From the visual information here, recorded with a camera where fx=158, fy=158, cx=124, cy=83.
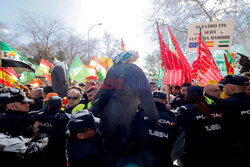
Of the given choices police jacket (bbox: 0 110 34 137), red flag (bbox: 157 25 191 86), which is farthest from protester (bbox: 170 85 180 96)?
police jacket (bbox: 0 110 34 137)

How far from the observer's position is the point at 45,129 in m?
2.40

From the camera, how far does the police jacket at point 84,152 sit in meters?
1.89

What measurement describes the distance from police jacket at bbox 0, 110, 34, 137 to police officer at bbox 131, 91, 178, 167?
4.93 feet

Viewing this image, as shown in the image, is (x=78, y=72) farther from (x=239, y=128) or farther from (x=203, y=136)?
(x=239, y=128)

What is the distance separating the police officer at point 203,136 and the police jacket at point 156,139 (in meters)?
0.23

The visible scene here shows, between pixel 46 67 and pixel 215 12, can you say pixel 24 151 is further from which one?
pixel 215 12

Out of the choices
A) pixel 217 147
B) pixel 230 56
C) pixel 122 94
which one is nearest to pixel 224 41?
pixel 230 56

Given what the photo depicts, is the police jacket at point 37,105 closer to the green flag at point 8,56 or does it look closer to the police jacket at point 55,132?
the green flag at point 8,56

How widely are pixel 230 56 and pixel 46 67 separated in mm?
9309

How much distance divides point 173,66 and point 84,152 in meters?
3.04

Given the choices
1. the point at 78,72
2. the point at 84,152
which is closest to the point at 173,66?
the point at 84,152

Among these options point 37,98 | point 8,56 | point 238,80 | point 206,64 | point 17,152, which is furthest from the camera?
point 8,56

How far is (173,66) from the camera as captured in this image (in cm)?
405

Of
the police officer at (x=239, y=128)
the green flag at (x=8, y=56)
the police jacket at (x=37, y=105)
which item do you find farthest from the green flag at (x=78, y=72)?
the police officer at (x=239, y=128)
